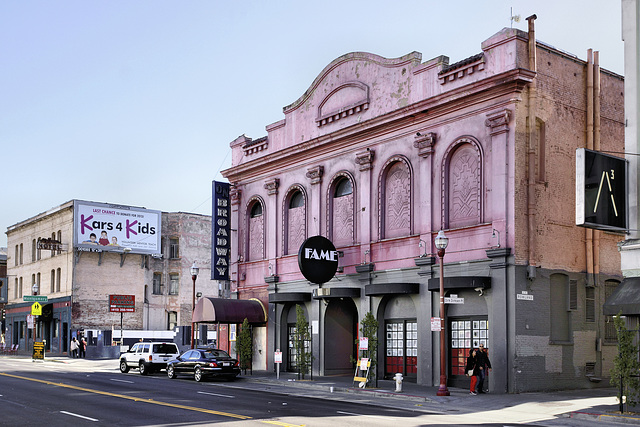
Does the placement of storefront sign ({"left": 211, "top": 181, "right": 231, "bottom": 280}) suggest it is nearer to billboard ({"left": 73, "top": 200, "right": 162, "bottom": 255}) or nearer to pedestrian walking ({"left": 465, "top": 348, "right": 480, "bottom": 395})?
pedestrian walking ({"left": 465, "top": 348, "right": 480, "bottom": 395})

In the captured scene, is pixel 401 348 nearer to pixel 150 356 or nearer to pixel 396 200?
pixel 396 200

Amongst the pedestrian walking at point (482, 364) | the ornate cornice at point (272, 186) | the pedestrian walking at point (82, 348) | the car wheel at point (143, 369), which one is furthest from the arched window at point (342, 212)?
the pedestrian walking at point (82, 348)

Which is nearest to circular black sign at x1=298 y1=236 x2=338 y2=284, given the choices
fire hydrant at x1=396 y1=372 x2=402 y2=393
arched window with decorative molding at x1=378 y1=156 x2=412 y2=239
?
arched window with decorative molding at x1=378 y1=156 x2=412 y2=239

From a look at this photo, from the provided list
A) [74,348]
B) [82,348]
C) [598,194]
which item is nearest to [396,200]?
[598,194]

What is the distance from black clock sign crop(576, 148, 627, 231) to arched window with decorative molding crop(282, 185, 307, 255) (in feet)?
59.6

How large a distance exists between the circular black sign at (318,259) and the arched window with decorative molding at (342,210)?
128 centimetres

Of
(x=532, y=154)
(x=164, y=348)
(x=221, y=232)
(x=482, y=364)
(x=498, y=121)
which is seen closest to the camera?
(x=482, y=364)

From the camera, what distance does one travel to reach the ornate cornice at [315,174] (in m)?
36.5

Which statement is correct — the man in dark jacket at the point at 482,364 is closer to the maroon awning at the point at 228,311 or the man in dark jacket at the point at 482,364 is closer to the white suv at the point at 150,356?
the maroon awning at the point at 228,311

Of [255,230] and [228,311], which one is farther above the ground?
[255,230]

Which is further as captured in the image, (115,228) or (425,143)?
(115,228)

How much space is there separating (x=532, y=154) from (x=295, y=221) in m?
14.5

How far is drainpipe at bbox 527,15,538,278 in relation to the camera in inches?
1060

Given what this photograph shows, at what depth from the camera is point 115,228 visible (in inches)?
2625
